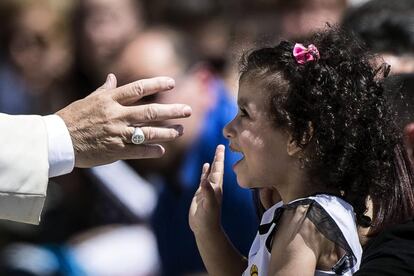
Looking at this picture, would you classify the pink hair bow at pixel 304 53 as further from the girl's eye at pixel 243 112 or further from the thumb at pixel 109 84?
the thumb at pixel 109 84

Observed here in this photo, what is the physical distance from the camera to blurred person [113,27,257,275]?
4344 millimetres

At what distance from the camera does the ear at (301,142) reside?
2.61 m

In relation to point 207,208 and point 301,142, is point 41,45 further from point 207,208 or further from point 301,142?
point 301,142

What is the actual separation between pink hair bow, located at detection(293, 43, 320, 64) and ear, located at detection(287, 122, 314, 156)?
17 cm

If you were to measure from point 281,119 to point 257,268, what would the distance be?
1.23 feet

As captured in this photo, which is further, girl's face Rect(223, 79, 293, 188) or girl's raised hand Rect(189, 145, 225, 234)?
girl's raised hand Rect(189, 145, 225, 234)

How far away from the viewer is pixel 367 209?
8.80 feet

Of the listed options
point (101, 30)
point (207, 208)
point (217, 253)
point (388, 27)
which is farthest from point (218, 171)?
point (101, 30)

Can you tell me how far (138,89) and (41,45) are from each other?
3651 millimetres

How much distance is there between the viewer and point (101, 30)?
5.95 meters

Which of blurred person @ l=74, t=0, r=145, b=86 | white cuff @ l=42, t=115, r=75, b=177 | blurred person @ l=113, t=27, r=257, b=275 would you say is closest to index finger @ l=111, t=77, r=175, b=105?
white cuff @ l=42, t=115, r=75, b=177

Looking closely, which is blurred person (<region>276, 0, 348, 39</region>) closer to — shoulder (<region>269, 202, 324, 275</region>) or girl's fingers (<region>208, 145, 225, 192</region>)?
girl's fingers (<region>208, 145, 225, 192</region>)

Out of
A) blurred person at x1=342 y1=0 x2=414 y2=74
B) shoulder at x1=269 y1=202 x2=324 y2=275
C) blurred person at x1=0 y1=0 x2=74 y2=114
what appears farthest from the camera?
blurred person at x1=0 y1=0 x2=74 y2=114

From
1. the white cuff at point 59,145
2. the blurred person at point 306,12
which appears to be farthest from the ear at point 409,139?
the blurred person at point 306,12
